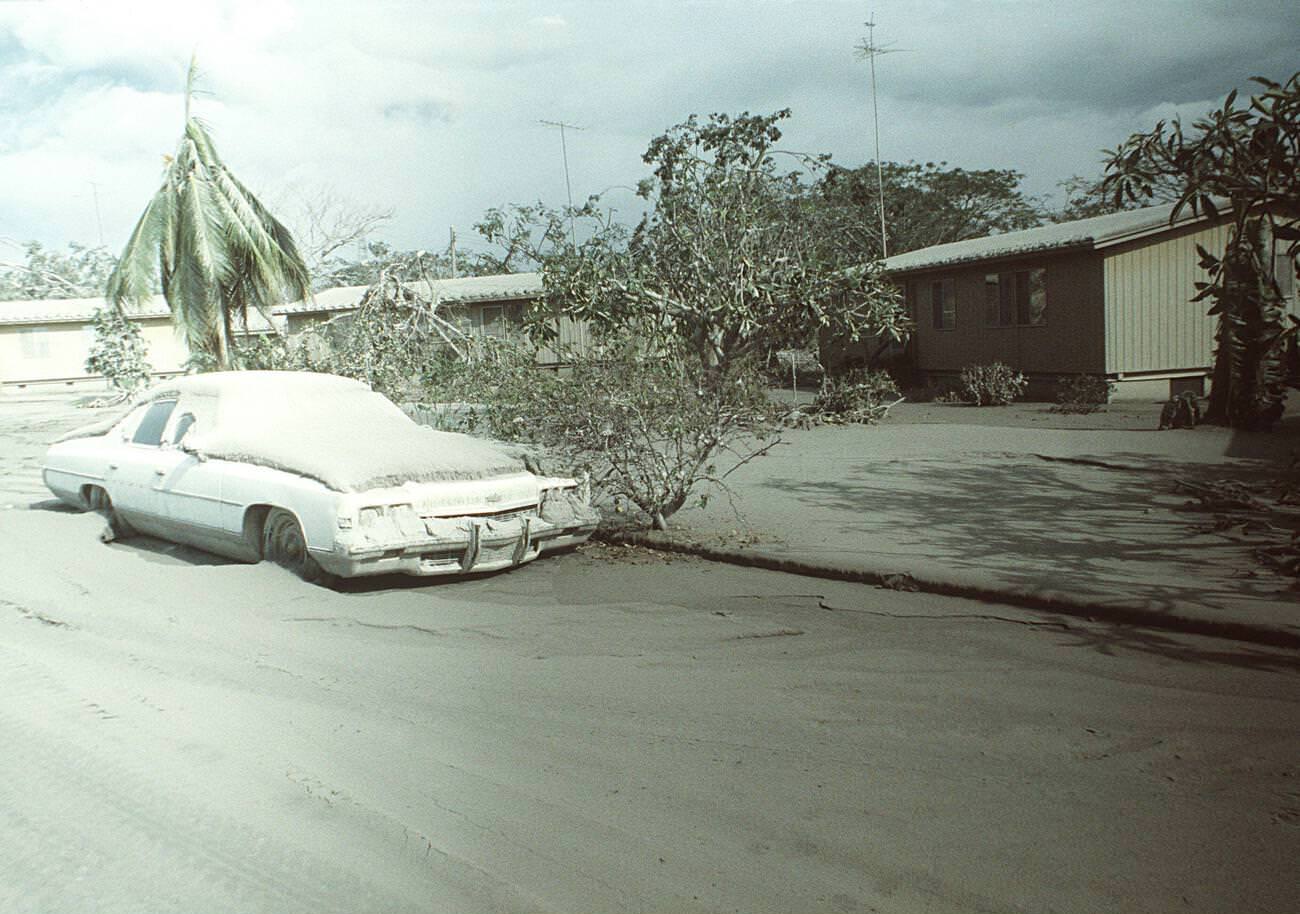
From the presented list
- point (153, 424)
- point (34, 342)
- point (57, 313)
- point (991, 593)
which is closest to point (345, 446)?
point (153, 424)

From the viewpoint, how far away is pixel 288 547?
766 centimetres

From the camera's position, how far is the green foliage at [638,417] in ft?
27.6

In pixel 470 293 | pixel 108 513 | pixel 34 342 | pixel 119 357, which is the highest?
pixel 470 293

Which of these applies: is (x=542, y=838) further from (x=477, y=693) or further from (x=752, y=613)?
(x=752, y=613)

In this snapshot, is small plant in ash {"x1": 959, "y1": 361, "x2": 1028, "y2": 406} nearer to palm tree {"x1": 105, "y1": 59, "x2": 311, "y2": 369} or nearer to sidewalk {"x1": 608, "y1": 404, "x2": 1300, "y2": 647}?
sidewalk {"x1": 608, "y1": 404, "x2": 1300, "y2": 647}

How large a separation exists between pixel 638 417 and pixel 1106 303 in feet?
47.3

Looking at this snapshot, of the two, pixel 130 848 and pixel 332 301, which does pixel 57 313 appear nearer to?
pixel 332 301

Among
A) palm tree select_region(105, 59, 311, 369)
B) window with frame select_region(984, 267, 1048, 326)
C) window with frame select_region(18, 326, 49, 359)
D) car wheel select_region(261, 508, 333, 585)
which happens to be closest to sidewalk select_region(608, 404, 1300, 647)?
car wheel select_region(261, 508, 333, 585)

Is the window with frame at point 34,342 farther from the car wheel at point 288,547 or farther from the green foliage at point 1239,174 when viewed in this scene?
the green foliage at point 1239,174

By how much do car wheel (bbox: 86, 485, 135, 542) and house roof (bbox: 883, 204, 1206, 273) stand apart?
11.8 m

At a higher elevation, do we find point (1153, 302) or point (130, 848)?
point (1153, 302)

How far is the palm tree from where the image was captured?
2064 centimetres

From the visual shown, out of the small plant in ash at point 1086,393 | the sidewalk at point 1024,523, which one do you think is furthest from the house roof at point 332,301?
the small plant in ash at point 1086,393

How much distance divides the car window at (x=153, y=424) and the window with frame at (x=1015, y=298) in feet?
56.3
